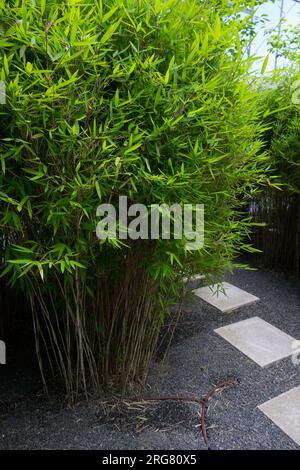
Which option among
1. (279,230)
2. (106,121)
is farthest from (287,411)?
(279,230)

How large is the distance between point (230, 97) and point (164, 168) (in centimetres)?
35

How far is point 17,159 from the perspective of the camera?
886 millimetres

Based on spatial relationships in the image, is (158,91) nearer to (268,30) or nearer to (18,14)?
(18,14)

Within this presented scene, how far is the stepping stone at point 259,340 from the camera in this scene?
177 centimetres

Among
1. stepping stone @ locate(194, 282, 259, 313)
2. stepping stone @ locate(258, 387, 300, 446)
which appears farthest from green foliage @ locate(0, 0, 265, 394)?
stepping stone @ locate(194, 282, 259, 313)
